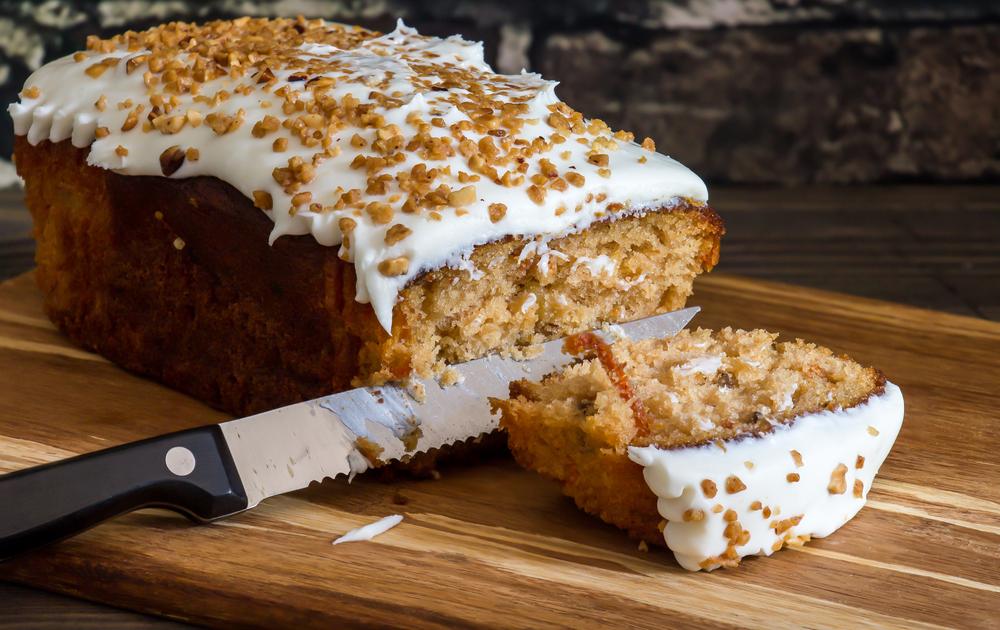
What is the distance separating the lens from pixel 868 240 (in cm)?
487

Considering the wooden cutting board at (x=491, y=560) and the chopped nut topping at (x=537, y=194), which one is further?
the chopped nut topping at (x=537, y=194)

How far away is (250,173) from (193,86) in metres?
0.43

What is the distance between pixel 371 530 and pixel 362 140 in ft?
2.86

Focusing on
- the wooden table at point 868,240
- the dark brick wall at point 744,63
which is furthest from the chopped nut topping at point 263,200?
the dark brick wall at point 744,63

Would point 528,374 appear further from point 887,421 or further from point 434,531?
point 887,421

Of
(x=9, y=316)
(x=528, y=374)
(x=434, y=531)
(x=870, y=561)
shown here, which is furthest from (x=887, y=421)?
(x=9, y=316)

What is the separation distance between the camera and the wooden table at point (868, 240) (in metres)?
4.40

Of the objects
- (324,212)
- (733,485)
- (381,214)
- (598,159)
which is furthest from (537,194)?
(733,485)

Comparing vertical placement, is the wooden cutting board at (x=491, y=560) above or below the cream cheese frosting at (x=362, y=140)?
below

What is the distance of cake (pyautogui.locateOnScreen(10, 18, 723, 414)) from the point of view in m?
2.63

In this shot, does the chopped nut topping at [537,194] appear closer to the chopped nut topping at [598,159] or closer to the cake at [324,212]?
the cake at [324,212]

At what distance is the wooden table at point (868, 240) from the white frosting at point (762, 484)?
1.93 m

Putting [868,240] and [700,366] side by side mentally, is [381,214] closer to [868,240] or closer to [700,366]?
[700,366]

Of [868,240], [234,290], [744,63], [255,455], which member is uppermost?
[744,63]
